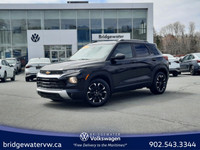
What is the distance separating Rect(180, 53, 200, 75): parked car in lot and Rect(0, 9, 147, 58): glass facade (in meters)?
16.2

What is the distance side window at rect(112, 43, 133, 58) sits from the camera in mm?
6961

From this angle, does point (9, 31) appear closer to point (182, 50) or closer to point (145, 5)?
point (145, 5)

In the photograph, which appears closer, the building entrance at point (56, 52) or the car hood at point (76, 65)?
the car hood at point (76, 65)

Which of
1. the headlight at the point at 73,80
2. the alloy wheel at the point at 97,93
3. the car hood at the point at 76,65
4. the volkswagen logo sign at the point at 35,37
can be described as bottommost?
the alloy wheel at the point at 97,93

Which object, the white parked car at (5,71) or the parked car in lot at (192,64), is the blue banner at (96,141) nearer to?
the white parked car at (5,71)

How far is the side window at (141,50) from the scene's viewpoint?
7503 mm

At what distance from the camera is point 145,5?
3150cm

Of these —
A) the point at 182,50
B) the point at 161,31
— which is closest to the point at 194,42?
the point at 182,50

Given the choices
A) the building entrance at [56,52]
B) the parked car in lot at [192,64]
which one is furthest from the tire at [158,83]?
Result: the building entrance at [56,52]

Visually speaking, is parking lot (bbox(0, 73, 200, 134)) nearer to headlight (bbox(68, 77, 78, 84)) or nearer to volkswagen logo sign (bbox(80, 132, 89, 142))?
volkswagen logo sign (bbox(80, 132, 89, 142))

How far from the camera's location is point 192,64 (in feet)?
52.6

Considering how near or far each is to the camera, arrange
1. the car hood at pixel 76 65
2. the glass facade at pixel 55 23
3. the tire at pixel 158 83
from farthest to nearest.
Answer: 1. the glass facade at pixel 55 23
2. the tire at pixel 158 83
3. the car hood at pixel 76 65

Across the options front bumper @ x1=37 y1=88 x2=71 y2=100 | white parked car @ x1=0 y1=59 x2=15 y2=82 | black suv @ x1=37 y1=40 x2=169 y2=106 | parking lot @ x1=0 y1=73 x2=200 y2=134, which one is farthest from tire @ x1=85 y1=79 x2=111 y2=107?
white parked car @ x1=0 y1=59 x2=15 y2=82

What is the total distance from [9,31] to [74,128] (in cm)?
2962
